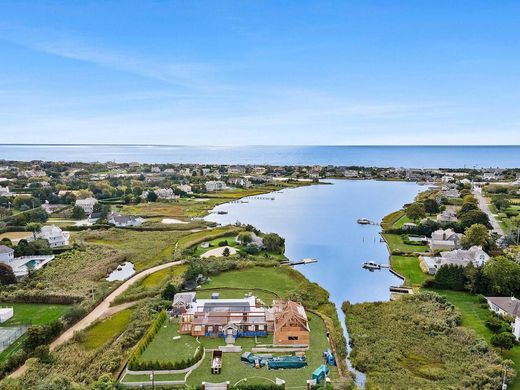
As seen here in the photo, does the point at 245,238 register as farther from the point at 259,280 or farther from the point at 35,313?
the point at 35,313

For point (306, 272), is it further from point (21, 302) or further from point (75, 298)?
point (21, 302)

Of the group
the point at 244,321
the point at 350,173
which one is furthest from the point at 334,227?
the point at 350,173

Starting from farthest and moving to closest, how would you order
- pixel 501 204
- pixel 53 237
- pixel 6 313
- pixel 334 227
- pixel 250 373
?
pixel 501 204 < pixel 334 227 < pixel 53 237 < pixel 6 313 < pixel 250 373

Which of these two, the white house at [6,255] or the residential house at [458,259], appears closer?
the residential house at [458,259]

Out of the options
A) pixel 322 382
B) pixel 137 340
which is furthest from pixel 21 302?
pixel 322 382

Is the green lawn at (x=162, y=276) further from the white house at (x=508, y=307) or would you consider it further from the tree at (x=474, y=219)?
the tree at (x=474, y=219)

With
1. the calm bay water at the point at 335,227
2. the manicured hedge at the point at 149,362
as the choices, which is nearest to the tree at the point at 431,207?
the calm bay water at the point at 335,227
